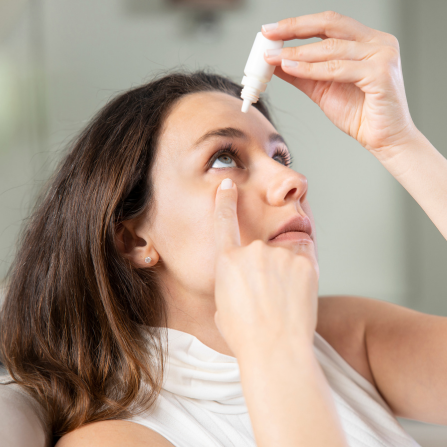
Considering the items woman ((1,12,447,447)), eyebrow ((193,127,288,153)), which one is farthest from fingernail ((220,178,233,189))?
eyebrow ((193,127,288,153))

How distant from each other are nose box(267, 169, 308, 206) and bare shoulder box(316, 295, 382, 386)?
0.47m

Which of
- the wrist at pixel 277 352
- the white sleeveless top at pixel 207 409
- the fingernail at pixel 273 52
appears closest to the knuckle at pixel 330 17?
the fingernail at pixel 273 52

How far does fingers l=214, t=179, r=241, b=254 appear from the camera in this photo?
619 millimetres

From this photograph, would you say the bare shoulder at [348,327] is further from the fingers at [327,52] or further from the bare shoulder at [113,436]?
the fingers at [327,52]

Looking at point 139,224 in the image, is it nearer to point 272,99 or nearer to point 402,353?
point 402,353

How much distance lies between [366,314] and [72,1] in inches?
66.7

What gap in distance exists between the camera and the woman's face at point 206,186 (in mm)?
803

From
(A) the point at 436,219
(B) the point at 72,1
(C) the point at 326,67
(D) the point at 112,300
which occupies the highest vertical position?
(B) the point at 72,1

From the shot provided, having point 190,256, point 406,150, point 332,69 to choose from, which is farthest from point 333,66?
point 190,256

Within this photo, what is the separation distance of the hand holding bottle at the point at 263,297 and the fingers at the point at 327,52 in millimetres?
338

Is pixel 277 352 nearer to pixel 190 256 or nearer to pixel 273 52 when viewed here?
pixel 190 256

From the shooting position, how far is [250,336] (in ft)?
1.71

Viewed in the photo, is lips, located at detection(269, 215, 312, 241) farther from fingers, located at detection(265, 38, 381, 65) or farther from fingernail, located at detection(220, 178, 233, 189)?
fingers, located at detection(265, 38, 381, 65)

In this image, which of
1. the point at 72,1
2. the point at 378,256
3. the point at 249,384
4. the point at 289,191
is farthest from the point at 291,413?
the point at 72,1
